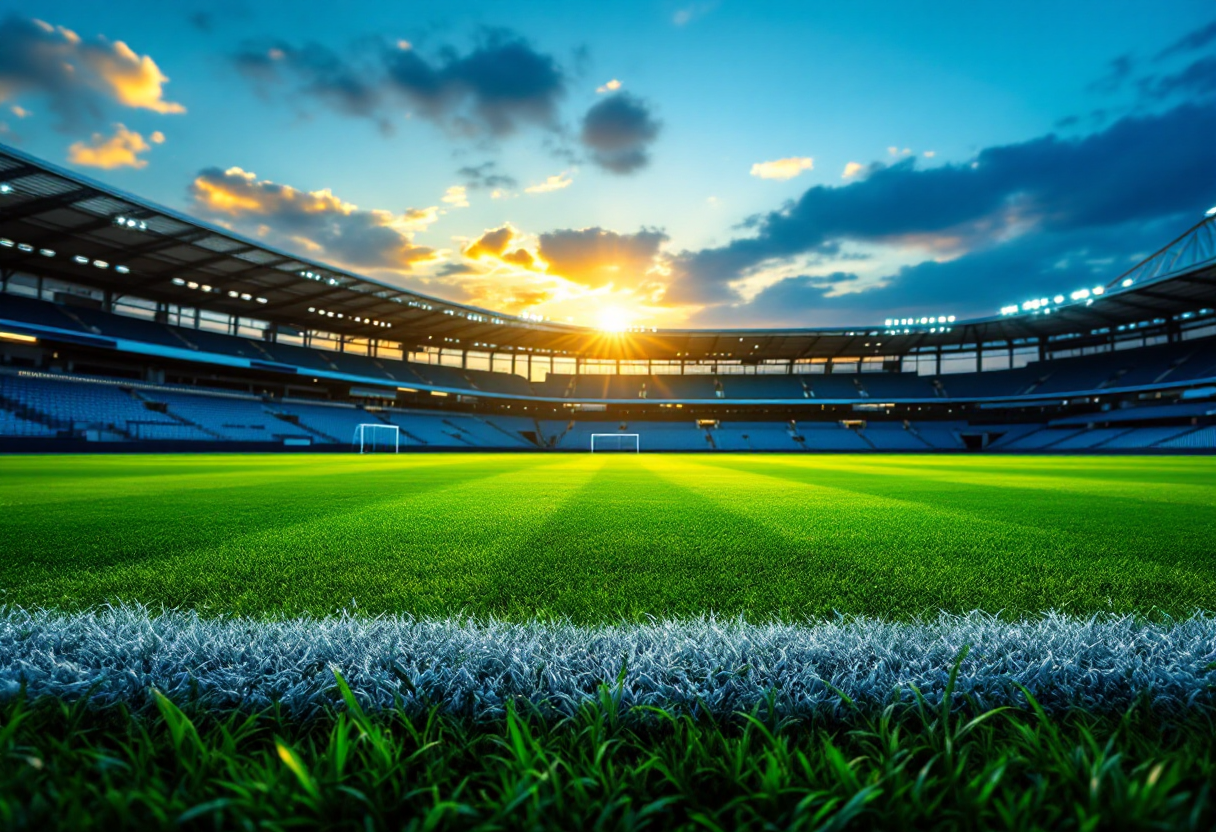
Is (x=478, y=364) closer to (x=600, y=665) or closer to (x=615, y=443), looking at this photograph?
(x=615, y=443)

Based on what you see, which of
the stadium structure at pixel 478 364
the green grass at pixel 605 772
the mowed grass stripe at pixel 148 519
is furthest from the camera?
the stadium structure at pixel 478 364

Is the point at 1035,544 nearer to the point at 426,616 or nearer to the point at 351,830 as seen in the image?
the point at 426,616

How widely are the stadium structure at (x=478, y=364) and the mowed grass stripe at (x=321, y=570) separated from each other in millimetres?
23613

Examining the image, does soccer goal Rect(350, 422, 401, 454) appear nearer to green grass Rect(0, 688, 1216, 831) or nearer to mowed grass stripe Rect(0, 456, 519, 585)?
mowed grass stripe Rect(0, 456, 519, 585)

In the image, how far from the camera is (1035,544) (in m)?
3.83

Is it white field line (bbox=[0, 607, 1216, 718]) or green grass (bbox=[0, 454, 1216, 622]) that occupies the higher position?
white field line (bbox=[0, 607, 1216, 718])

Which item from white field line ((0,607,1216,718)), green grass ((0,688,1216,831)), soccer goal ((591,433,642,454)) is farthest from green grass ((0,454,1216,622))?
soccer goal ((591,433,642,454))

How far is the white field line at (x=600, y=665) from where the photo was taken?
1246 mm

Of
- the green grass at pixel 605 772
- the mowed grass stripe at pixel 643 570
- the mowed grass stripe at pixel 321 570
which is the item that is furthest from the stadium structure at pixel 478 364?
the green grass at pixel 605 772

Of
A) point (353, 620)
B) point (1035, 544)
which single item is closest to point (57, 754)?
point (353, 620)

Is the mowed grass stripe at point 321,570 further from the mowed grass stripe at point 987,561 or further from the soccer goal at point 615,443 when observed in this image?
the soccer goal at point 615,443

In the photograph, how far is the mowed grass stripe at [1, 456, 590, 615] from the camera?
2289 mm

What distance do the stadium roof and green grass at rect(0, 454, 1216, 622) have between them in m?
22.9

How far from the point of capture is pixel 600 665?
1.39 meters
